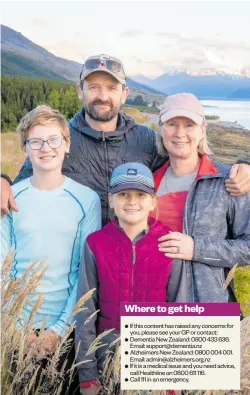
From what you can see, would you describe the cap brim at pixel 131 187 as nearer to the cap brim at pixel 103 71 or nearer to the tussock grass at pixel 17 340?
the tussock grass at pixel 17 340

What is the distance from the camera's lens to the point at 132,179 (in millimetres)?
3357

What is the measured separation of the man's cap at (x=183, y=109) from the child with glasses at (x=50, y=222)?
31.7 inches

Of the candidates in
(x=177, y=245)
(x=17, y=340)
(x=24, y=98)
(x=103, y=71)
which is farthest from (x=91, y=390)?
(x=24, y=98)

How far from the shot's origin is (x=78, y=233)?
352 centimetres

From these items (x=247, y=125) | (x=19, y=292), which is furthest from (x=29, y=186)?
(x=247, y=125)

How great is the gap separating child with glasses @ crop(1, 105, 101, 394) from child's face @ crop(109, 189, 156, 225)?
0.33 meters

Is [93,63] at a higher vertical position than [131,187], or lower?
higher

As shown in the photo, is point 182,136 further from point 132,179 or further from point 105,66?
point 105,66

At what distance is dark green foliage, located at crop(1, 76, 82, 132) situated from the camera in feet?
126

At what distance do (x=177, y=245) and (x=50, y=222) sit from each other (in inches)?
35.7

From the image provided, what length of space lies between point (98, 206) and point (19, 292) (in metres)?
1.20

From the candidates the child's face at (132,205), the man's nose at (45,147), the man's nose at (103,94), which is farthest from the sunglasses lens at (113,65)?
the child's face at (132,205)

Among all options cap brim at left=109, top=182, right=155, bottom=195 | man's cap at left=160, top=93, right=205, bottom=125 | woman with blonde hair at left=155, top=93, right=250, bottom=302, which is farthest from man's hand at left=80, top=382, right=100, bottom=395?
man's cap at left=160, top=93, right=205, bottom=125

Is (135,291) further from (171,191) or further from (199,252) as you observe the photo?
(171,191)
